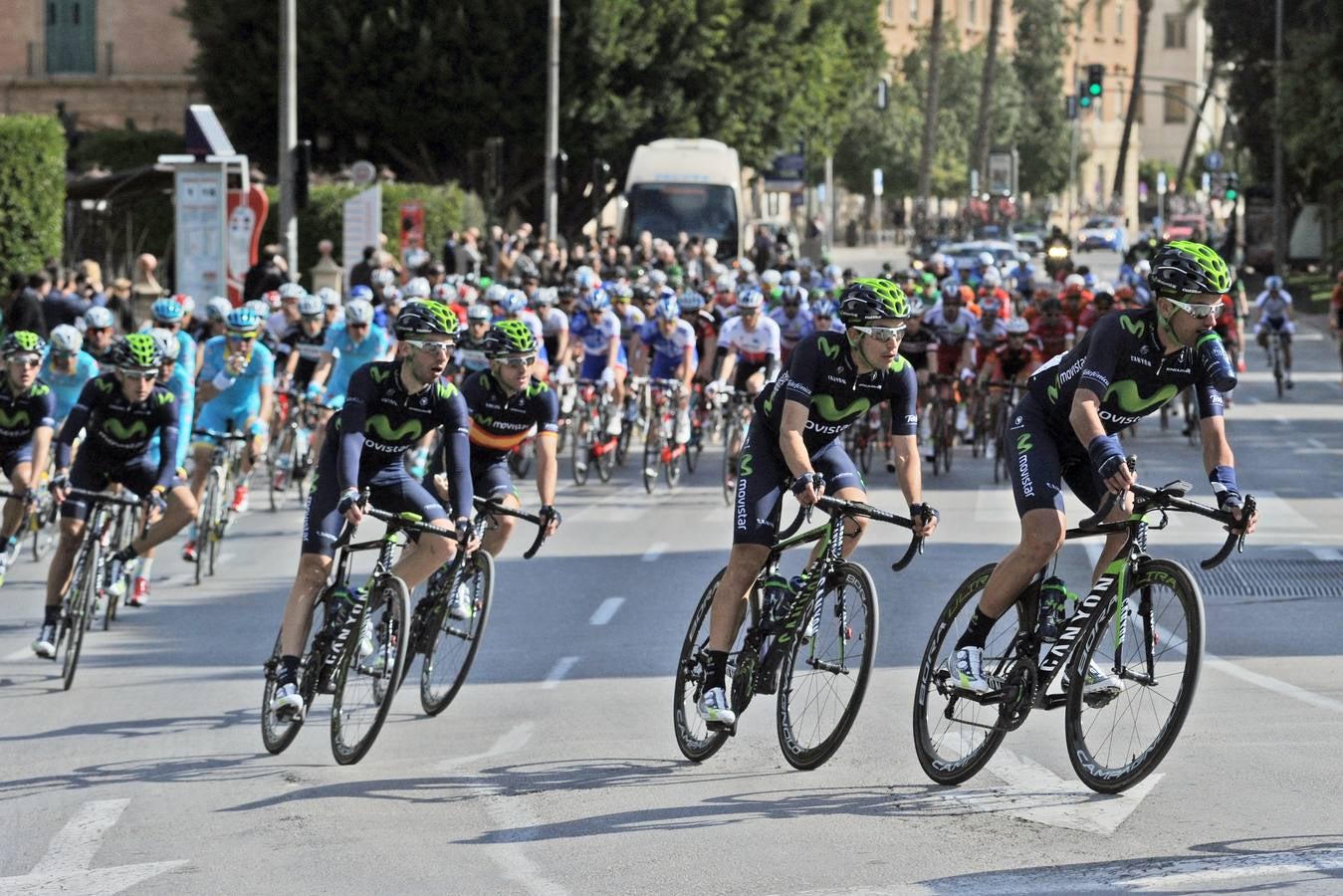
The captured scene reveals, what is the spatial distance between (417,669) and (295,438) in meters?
8.83

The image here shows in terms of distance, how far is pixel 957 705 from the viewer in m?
9.04

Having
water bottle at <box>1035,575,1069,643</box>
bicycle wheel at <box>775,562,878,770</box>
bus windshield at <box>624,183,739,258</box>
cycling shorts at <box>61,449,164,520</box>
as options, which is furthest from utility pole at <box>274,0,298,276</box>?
water bottle at <box>1035,575,1069,643</box>

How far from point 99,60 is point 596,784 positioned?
182 ft

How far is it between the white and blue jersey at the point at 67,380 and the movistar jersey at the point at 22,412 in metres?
2.02

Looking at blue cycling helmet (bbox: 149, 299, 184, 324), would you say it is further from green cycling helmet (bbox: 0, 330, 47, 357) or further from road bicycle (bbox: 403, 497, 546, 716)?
road bicycle (bbox: 403, 497, 546, 716)

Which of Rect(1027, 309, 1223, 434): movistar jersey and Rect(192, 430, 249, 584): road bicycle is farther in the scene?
Rect(192, 430, 249, 584): road bicycle

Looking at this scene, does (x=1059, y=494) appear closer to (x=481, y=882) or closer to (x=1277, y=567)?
(x=481, y=882)

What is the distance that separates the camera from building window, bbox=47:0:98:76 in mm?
61750

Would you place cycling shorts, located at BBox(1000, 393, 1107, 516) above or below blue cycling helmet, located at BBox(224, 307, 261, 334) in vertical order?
above

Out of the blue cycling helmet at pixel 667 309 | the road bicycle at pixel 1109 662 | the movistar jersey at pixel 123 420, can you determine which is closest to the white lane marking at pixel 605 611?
the movistar jersey at pixel 123 420

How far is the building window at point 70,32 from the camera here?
61750mm

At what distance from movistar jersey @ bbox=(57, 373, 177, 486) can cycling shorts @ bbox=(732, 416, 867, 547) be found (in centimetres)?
429

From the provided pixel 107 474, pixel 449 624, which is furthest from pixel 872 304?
pixel 107 474

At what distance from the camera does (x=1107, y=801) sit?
8711mm
